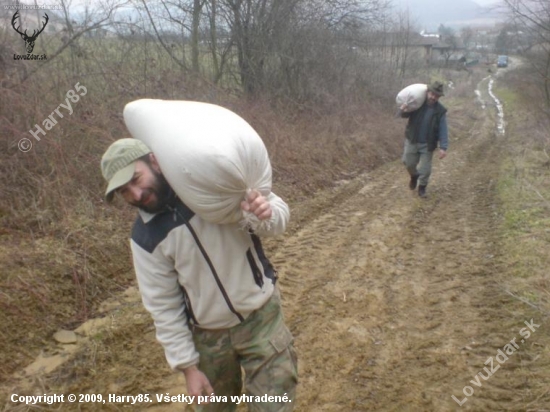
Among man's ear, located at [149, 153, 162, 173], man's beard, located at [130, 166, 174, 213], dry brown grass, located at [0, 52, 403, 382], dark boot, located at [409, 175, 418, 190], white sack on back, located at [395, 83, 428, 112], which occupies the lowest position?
dark boot, located at [409, 175, 418, 190]

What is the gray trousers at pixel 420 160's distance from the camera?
7.78 m

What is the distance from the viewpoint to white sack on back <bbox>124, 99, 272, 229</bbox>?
6.35ft

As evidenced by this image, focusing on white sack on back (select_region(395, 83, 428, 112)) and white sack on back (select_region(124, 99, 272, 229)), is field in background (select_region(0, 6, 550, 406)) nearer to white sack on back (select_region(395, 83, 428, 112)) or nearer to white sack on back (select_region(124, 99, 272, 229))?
white sack on back (select_region(395, 83, 428, 112))

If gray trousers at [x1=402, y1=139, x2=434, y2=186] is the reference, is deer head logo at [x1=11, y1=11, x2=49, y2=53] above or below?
above

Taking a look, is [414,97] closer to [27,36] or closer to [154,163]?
[27,36]

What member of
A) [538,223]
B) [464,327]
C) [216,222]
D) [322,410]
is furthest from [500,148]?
[216,222]

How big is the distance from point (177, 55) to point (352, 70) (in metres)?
6.74

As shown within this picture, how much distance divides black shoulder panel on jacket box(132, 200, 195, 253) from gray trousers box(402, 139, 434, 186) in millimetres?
6213

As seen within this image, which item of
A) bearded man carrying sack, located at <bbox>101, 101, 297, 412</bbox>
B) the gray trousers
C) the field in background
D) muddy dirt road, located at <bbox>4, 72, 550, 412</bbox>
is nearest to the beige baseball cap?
bearded man carrying sack, located at <bbox>101, 101, 297, 412</bbox>

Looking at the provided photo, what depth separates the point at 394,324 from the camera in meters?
4.26

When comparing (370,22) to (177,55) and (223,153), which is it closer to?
(177,55)

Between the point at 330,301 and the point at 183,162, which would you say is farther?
the point at 330,301

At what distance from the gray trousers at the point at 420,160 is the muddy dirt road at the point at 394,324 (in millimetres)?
872

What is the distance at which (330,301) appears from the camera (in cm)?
468
